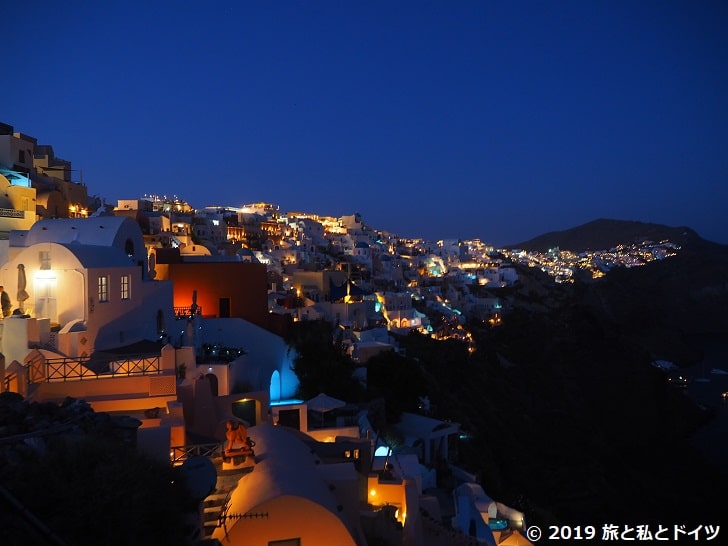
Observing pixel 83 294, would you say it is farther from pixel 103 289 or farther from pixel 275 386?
pixel 275 386

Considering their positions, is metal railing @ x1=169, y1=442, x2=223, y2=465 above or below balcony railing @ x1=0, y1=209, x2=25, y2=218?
below

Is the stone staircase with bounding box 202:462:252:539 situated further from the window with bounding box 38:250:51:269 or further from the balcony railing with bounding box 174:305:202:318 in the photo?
the balcony railing with bounding box 174:305:202:318

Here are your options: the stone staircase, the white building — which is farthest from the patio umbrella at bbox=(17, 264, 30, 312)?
the stone staircase

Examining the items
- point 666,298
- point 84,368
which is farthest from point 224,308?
point 666,298

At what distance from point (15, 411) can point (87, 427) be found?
108 centimetres

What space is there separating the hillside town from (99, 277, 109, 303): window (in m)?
0.03

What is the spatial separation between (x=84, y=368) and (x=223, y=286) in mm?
8733

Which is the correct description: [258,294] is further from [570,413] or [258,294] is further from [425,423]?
[570,413]

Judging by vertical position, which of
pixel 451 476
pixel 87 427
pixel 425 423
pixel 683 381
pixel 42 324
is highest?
pixel 42 324

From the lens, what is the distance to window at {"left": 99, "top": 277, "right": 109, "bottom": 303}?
15219 millimetres

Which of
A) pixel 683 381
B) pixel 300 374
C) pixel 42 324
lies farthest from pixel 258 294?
pixel 683 381

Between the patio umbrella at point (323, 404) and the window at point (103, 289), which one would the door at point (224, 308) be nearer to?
the patio umbrella at point (323, 404)

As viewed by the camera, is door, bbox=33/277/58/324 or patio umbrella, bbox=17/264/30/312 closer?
patio umbrella, bbox=17/264/30/312

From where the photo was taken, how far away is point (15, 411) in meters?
8.31
